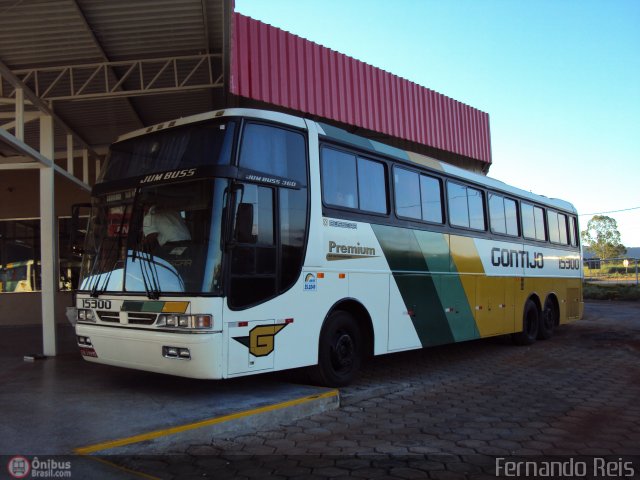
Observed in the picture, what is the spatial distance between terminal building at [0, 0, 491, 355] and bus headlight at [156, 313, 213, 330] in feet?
13.4

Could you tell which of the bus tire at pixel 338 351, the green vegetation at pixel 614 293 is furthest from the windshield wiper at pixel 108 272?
the green vegetation at pixel 614 293

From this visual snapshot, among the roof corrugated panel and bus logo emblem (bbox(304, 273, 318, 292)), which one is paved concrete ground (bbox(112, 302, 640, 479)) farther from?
the roof corrugated panel

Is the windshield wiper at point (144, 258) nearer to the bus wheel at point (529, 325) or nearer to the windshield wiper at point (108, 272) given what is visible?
the windshield wiper at point (108, 272)

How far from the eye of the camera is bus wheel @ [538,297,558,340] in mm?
12109

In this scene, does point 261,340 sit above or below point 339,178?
below

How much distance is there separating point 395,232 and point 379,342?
159 centimetres

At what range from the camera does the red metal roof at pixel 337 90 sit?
932cm

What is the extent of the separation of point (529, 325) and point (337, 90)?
6.58m

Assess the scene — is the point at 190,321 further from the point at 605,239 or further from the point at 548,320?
the point at 605,239

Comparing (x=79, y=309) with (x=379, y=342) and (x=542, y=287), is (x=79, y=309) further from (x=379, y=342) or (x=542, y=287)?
(x=542, y=287)

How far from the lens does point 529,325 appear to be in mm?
11680

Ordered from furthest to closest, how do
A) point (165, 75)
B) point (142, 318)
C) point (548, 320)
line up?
1. point (548, 320)
2. point (165, 75)
3. point (142, 318)
